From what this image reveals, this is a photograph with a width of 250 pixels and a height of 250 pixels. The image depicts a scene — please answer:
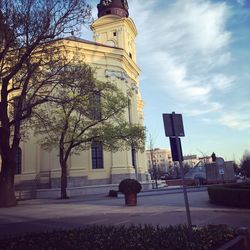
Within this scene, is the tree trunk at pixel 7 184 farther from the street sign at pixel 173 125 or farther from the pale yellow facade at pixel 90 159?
→ the street sign at pixel 173 125

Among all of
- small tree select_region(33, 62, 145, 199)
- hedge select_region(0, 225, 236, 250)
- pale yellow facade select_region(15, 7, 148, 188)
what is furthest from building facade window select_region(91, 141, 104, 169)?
hedge select_region(0, 225, 236, 250)

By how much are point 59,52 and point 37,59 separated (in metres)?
1.36

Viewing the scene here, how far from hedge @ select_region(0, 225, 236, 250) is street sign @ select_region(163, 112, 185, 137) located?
253 centimetres

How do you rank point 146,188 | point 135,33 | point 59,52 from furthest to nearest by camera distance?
point 135,33 < point 146,188 < point 59,52

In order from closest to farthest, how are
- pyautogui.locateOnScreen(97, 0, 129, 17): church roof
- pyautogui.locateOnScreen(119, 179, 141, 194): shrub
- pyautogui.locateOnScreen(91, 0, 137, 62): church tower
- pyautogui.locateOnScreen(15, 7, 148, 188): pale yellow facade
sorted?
1. pyautogui.locateOnScreen(119, 179, 141, 194): shrub
2. pyautogui.locateOnScreen(15, 7, 148, 188): pale yellow facade
3. pyautogui.locateOnScreen(91, 0, 137, 62): church tower
4. pyautogui.locateOnScreen(97, 0, 129, 17): church roof

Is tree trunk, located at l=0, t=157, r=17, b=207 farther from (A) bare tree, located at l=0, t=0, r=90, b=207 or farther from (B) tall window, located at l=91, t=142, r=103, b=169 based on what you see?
(B) tall window, located at l=91, t=142, r=103, b=169

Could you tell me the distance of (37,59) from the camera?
1895cm

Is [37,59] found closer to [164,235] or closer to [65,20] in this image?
[65,20]

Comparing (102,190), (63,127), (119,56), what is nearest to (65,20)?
(63,127)

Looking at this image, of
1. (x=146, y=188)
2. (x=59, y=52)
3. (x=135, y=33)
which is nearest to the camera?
(x=59, y=52)

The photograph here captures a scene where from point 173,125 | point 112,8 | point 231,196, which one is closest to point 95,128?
point 231,196

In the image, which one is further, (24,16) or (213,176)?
(213,176)

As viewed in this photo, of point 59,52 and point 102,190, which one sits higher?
point 59,52

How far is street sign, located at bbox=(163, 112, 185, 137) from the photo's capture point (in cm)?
907
